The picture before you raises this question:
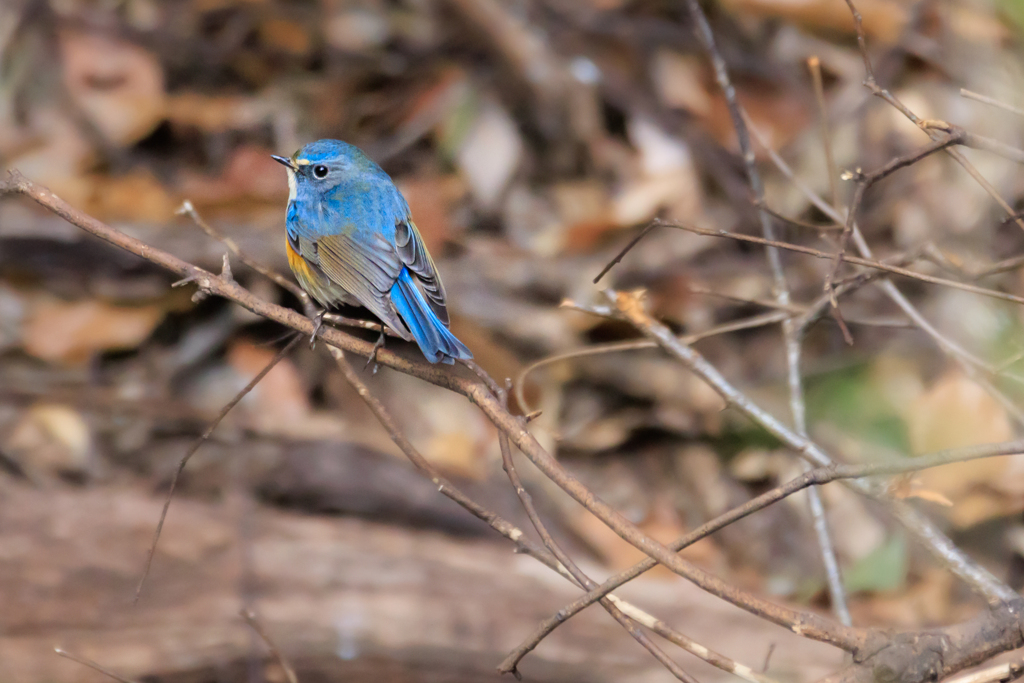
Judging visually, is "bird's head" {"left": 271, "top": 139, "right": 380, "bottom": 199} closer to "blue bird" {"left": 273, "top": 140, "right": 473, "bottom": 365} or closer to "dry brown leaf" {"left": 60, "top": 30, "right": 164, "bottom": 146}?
"blue bird" {"left": 273, "top": 140, "right": 473, "bottom": 365}

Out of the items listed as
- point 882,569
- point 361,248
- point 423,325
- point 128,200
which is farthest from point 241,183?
point 882,569

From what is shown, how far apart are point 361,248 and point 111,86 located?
3419mm

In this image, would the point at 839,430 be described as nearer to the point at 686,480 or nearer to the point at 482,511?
the point at 686,480

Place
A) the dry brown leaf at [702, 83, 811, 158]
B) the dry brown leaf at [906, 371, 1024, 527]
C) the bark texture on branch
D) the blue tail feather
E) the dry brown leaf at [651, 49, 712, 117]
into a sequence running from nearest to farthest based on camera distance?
the blue tail feather, the bark texture on branch, the dry brown leaf at [906, 371, 1024, 527], the dry brown leaf at [702, 83, 811, 158], the dry brown leaf at [651, 49, 712, 117]

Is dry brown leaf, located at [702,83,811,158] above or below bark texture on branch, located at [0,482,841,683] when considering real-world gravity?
above

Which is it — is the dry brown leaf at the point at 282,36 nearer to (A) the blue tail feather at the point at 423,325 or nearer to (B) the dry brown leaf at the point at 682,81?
(B) the dry brown leaf at the point at 682,81

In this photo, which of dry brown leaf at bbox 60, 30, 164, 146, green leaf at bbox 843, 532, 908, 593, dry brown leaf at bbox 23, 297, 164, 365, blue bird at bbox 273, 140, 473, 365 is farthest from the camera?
dry brown leaf at bbox 60, 30, 164, 146

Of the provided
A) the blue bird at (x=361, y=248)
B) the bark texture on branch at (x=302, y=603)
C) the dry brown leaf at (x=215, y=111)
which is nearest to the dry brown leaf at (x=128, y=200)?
the dry brown leaf at (x=215, y=111)

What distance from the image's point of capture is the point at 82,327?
14.8 feet

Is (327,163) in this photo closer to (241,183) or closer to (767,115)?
(241,183)

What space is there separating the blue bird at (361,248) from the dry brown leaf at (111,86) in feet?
8.18

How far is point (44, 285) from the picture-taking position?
462 cm

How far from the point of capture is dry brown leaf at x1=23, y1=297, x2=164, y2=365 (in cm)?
446

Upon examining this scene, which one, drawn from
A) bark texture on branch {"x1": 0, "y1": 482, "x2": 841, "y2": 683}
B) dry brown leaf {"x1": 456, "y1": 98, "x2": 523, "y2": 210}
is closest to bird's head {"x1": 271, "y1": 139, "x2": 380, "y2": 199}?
bark texture on branch {"x1": 0, "y1": 482, "x2": 841, "y2": 683}
